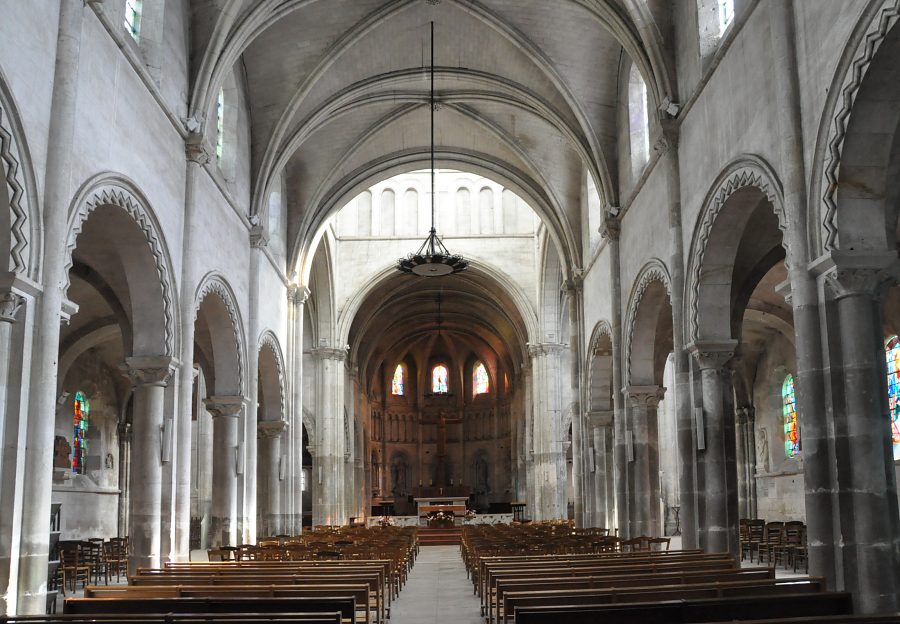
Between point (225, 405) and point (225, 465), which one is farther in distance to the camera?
point (225, 405)

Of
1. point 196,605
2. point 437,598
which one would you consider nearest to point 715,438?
point 437,598

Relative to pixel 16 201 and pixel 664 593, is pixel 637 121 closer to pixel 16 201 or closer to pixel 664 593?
pixel 16 201

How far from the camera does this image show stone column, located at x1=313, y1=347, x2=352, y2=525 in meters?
40.9

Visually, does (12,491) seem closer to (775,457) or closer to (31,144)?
(31,144)

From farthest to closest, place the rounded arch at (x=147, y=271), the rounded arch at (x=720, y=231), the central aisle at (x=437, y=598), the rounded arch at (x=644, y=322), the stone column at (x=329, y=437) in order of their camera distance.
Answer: the stone column at (x=329, y=437)
the rounded arch at (x=644, y=322)
the rounded arch at (x=147, y=271)
the rounded arch at (x=720, y=231)
the central aisle at (x=437, y=598)

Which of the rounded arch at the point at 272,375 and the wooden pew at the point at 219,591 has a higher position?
the rounded arch at the point at 272,375

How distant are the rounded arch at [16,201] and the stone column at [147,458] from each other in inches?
228

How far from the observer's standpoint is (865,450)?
10891mm

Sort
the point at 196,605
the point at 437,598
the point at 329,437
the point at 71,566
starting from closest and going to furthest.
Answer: the point at 196,605
the point at 437,598
the point at 71,566
the point at 329,437

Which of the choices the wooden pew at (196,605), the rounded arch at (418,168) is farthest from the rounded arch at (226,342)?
the wooden pew at (196,605)

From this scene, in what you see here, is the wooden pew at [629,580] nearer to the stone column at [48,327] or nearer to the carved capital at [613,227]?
the stone column at [48,327]

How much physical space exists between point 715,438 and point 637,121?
9.66 m

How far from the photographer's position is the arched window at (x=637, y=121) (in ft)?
74.7

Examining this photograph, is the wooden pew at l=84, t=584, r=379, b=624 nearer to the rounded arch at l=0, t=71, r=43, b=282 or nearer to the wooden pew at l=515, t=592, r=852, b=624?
the wooden pew at l=515, t=592, r=852, b=624
